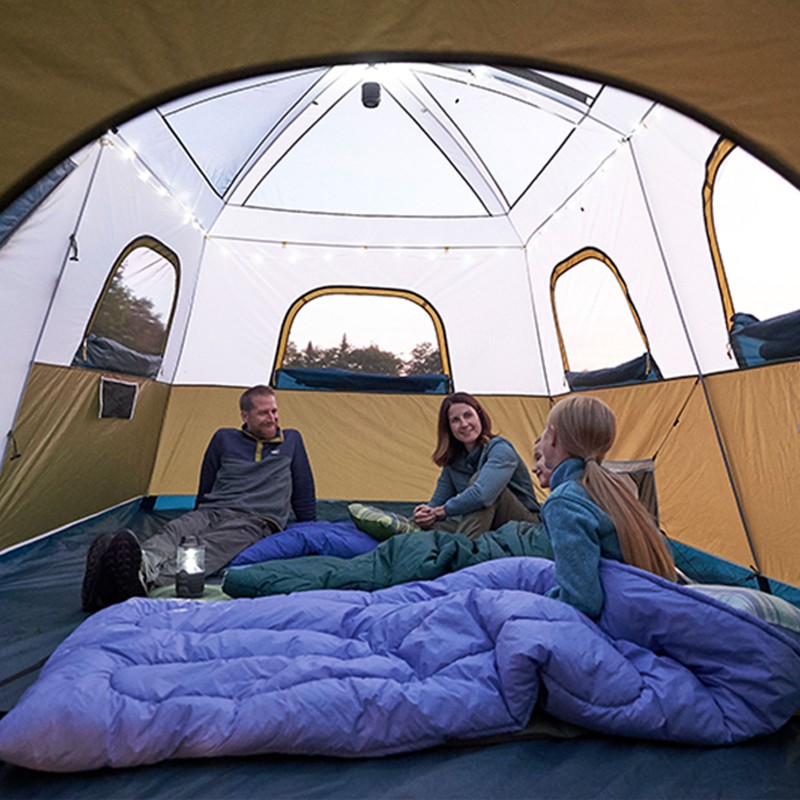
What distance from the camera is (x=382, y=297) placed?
441 centimetres

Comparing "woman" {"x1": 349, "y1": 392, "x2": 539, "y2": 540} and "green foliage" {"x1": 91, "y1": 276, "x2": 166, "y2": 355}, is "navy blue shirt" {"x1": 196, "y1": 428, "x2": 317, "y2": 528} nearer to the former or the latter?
"woman" {"x1": 349, "y1": 392, "x2": 539, "y2": 540}

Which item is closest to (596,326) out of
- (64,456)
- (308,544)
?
(308,544)

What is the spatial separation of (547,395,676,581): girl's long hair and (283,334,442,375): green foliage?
9.42 feet

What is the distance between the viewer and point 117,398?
3.38 metres

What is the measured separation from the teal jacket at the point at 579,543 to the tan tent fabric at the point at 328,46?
81 cm

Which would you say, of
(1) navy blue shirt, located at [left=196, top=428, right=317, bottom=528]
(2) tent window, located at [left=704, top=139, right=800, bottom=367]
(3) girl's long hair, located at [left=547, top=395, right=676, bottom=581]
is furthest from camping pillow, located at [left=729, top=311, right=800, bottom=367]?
(1) navy blue shirt, located at [left=196, top=428, right=317, bottom=528]

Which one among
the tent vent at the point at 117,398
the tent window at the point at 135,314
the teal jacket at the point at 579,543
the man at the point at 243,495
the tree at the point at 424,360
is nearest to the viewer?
the teal jacket at the point at 579,543

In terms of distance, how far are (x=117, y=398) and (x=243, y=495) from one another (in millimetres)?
1090

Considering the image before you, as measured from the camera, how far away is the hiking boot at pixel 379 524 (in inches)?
104

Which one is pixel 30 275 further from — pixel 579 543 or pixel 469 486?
pixel 579 543

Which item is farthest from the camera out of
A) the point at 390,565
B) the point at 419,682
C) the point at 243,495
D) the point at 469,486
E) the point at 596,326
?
the point at 596,326

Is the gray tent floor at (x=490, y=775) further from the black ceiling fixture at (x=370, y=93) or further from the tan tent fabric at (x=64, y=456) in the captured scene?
the black ceiling fixture at (x=370, y=93)

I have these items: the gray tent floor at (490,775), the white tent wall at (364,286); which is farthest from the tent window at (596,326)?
the gray tent floor at (490,775)

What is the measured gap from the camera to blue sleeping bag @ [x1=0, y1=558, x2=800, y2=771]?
1.16 metres
